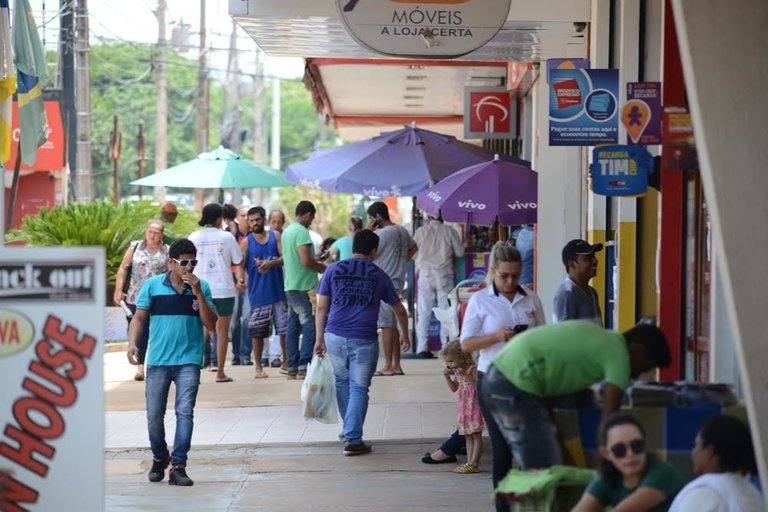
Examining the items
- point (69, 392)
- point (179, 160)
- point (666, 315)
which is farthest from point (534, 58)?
point (179, 160)

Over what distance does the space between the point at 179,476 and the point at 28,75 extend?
11.8 feet

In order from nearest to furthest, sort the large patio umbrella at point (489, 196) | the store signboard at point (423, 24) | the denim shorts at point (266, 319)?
the store signboard at point (423, 24) → the large patio umbrella at point (489, 196) → the denim shorts at point (266, 319)

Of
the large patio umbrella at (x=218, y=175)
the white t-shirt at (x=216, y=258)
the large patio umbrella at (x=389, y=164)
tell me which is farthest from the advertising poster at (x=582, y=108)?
the large patio umbrella at (x=218, y=175)

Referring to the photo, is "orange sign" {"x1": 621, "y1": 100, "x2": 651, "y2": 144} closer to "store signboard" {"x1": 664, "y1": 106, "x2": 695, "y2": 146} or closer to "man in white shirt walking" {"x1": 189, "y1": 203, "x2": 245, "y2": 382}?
"store signboard" {"x1": 664, "y1": 106, "x2": 695, "y2": 146}

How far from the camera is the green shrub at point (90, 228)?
65.3 feet

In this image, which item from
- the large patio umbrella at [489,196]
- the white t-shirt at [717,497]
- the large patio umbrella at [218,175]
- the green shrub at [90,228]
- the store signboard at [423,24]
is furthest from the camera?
the green shrub at [90,228]

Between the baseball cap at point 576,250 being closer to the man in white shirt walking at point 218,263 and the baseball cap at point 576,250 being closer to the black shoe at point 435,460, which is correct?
the black shoe at point 435,460

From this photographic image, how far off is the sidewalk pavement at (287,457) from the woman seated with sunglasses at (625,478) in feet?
11.0

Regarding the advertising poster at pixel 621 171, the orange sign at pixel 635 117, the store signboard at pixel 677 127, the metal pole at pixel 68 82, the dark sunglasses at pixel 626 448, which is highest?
the metal pole at pixel 68 82

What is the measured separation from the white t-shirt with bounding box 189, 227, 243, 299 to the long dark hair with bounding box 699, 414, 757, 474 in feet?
31.6

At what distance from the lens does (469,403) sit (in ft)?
31.8

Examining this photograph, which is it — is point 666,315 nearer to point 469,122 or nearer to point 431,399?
point 431,399

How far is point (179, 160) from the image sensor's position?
251ft

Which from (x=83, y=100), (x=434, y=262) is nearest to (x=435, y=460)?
(x=434, y=262)
